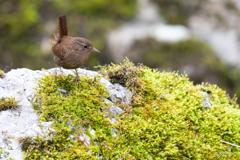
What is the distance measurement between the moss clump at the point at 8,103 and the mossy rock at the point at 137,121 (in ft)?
0.79

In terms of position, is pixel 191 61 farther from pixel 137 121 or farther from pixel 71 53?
pixel 71 53

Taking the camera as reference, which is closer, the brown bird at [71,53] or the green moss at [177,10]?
the brown bird at [71,53]

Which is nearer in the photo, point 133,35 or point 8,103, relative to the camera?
point 8,103

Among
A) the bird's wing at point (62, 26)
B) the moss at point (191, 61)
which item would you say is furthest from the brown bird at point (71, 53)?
the moss at point (191, 61)

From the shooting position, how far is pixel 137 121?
2670mm

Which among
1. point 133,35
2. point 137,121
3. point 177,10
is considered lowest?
point 137,121

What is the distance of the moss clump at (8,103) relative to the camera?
2337 millimetres

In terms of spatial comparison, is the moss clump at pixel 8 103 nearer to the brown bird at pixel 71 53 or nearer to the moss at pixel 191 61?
the brown bird at pixel 71 53

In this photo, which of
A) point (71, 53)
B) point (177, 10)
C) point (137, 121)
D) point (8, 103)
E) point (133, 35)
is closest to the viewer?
point (8, 103)

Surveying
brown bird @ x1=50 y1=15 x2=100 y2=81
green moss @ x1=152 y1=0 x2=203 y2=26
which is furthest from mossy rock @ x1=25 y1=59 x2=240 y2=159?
green moss @ x1=152 y1=0 x2=203 y2=26

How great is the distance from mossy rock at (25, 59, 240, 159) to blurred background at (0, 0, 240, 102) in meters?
4.04

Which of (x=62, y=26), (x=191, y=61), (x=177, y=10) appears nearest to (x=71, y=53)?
(x=62, y=26)

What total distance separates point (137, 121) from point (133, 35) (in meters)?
5.57

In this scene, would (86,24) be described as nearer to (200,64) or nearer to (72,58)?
(200,64)
